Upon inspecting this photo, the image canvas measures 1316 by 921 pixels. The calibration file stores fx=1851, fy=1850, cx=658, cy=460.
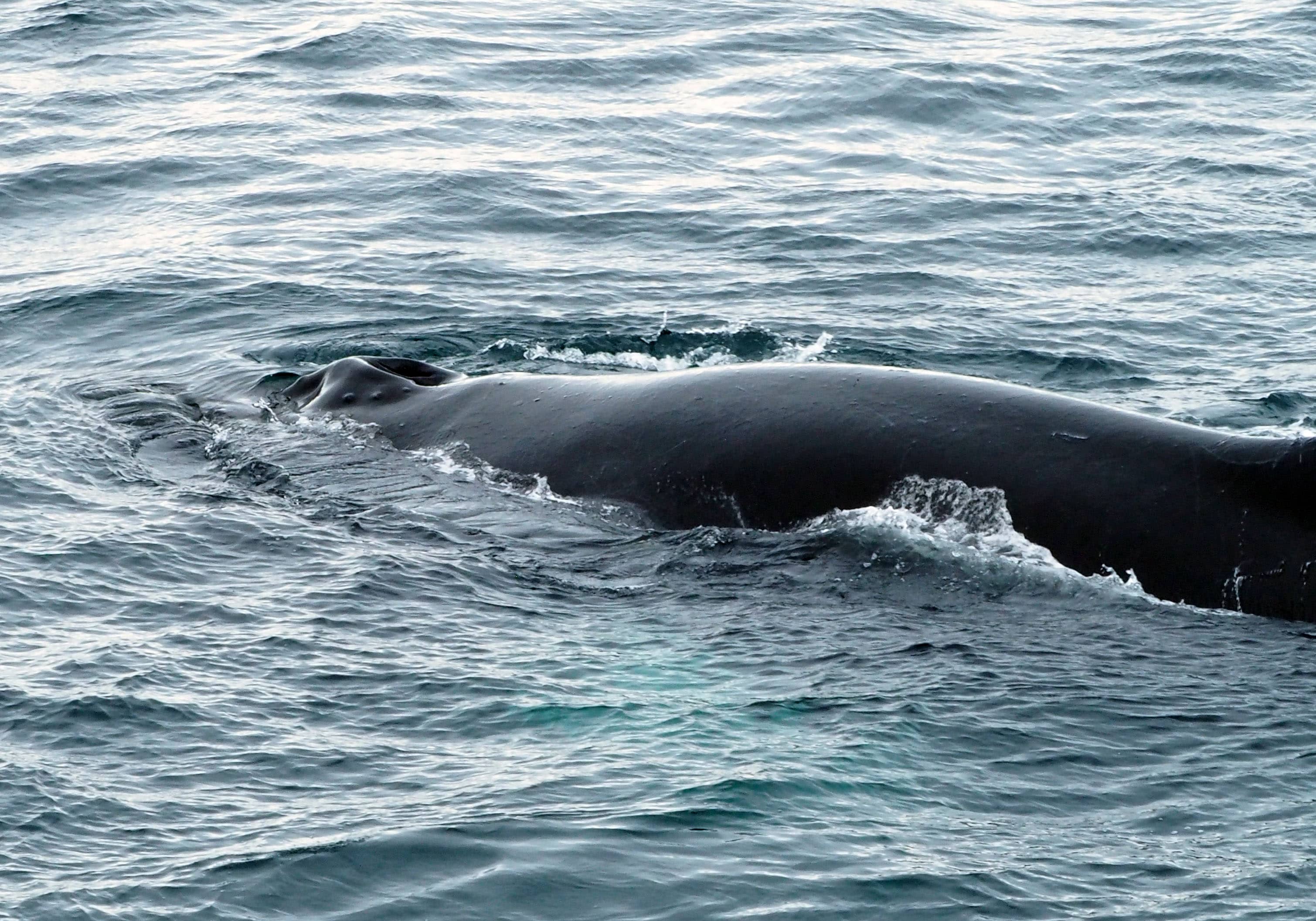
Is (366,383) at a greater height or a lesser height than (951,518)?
greater

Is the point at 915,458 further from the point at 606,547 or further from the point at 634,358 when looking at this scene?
the point at 634,358

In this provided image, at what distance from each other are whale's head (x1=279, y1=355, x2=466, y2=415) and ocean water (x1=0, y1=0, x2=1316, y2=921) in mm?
386

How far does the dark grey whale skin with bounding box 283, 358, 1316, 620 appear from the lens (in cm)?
1110

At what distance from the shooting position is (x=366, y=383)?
50.9 feet

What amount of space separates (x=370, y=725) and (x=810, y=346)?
9776 mm

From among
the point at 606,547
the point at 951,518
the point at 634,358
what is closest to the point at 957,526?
the point at 951,518

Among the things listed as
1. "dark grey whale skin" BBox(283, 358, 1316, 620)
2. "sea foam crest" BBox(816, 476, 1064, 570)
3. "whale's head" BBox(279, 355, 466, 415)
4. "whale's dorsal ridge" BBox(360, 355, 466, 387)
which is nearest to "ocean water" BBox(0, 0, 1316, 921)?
"sea foam crest" BBox(816, 476, 1064, 570)

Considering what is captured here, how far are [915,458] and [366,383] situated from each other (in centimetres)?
539

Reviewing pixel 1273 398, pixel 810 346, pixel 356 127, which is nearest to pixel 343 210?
pixel 356 127

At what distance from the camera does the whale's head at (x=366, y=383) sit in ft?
50.3

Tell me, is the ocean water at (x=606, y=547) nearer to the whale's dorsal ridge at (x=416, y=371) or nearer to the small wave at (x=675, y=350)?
the small wave at (x=675, y=350)

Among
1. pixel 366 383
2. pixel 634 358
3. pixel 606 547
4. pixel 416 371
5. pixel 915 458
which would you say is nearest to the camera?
pixel 915 458

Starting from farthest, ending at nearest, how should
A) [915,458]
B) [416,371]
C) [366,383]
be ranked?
[416,371] < [366,383] < [915,458]

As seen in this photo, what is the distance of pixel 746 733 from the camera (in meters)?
10.1
